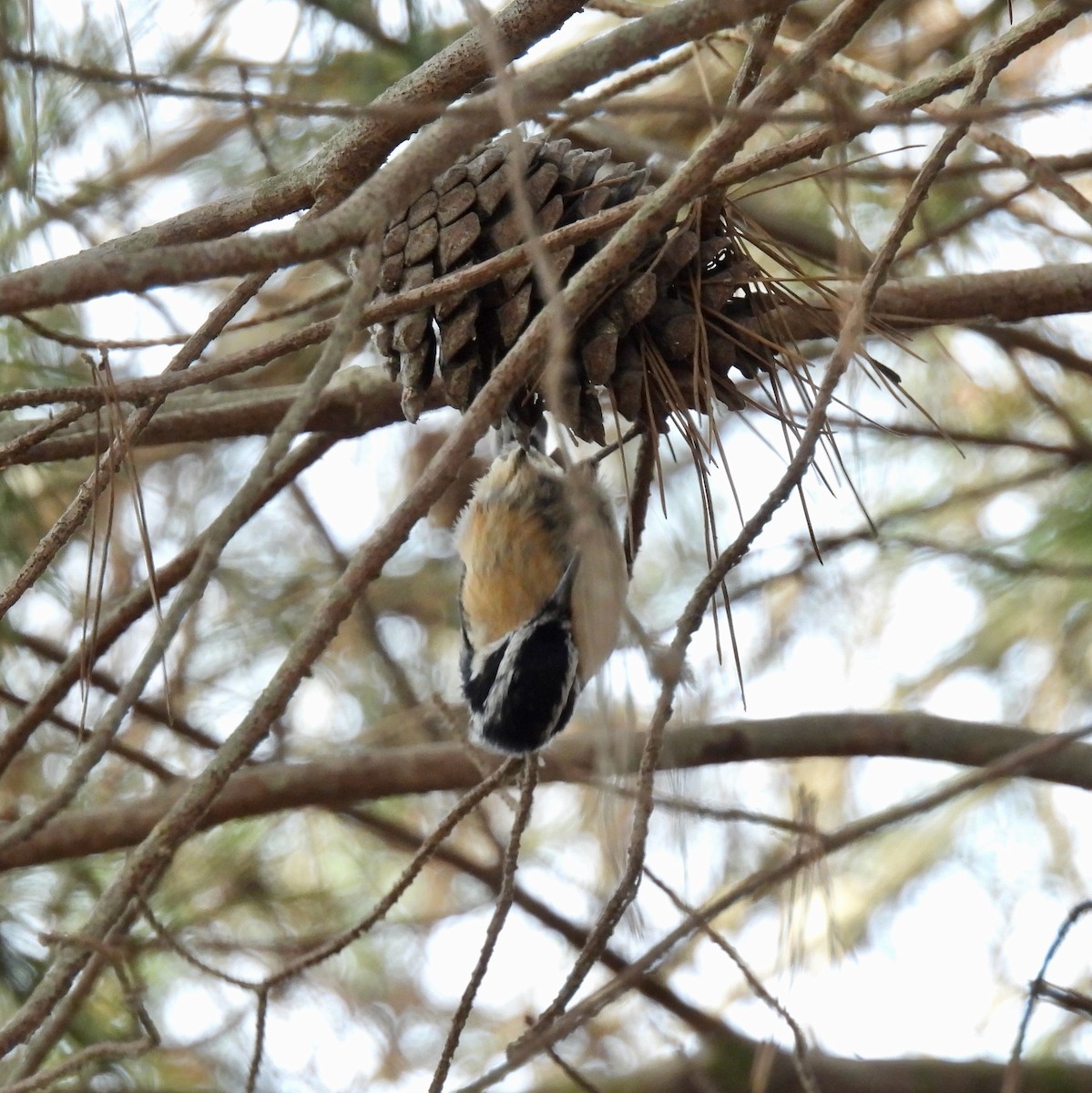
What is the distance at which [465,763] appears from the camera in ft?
6.81

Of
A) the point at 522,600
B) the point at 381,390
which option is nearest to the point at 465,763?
the point at 522,600

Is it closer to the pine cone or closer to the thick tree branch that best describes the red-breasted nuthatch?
the pine cone

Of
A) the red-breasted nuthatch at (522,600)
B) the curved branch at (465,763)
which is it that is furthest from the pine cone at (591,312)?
the curved branch at (465,763)

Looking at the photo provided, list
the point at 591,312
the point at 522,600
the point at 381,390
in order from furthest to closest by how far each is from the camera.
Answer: the point at 522,600 < the point at 381,390 < the point at 591,312

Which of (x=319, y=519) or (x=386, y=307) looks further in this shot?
(x=319, y=519)

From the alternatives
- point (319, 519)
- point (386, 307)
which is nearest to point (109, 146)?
point (319, 519)

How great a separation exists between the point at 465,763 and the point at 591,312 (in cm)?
88

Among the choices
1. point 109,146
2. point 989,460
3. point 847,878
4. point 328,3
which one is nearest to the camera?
point 328,3

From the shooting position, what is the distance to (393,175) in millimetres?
933

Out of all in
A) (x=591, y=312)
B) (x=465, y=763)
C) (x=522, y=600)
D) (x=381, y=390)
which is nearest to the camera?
(x=591, y=312)

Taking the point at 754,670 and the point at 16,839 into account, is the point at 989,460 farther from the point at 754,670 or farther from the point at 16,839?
the point at 16,839

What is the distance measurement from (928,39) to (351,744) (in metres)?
1.95

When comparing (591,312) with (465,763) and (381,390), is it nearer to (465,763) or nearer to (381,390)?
(381,390)

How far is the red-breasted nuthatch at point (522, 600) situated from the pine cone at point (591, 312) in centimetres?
14
